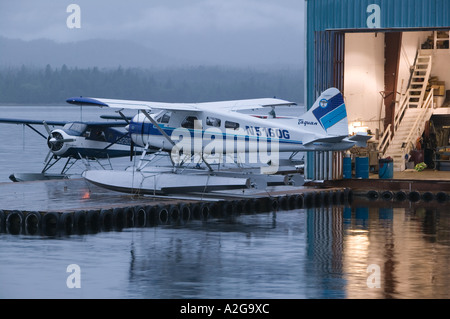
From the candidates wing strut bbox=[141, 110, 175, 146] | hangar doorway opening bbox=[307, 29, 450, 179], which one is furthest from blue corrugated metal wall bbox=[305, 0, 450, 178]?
wing strut bbox=[141, 110, 175, 146]

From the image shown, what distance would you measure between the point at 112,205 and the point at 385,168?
26.0 feet

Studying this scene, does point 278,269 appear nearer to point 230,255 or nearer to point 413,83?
point 230,255

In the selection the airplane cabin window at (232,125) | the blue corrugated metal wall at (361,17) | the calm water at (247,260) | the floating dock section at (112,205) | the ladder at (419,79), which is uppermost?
the blue corrugated metal wall at (361,17)

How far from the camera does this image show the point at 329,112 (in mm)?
21625

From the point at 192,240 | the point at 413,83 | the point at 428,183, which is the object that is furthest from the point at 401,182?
the point at 192,240

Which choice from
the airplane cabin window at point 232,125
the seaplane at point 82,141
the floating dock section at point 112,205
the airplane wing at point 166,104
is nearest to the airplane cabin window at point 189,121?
the airplane wing at point 166,104

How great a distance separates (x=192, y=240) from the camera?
1756 centimetres

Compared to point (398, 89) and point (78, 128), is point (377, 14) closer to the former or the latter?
point (398, 89)

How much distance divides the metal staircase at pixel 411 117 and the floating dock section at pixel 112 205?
3.87 metres

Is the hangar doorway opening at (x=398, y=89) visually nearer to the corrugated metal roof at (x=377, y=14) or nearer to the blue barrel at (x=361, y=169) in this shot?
the blue barrel at (x=361, y=169)

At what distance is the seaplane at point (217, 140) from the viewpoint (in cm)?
2098

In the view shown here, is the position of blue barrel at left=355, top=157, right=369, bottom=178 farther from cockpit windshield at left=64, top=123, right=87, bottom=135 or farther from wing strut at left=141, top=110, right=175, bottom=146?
cockpit windshield at left=64, top=123, right=87, bottom=135
